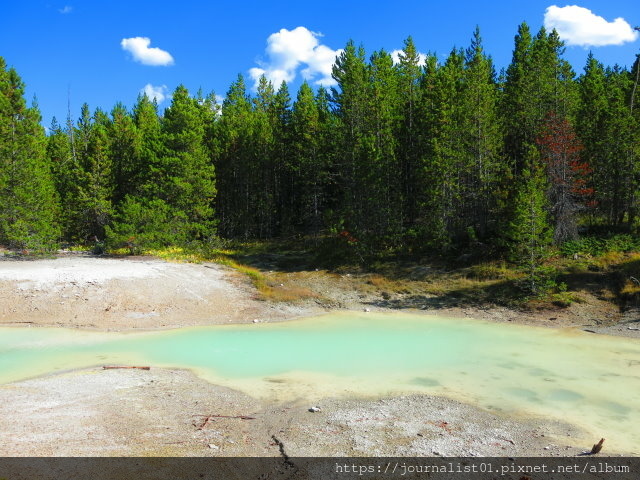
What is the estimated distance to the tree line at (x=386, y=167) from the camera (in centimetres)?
3041

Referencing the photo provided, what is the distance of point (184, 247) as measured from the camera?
117 ft

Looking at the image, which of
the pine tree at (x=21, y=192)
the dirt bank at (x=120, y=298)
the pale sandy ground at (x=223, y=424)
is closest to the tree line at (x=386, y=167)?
the pine tree at (x=21, y=192)

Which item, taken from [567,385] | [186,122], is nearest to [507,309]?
[567,385]

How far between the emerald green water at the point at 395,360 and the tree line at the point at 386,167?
7959 millimetres

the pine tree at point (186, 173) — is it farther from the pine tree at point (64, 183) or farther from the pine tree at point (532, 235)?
the pine tree at point (532, 235)

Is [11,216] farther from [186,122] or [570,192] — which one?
[570,192]

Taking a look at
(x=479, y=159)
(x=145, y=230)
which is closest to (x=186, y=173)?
(x=145, y=230)

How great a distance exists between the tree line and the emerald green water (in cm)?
796

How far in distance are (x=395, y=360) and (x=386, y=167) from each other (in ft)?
69.4

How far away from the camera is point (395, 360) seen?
15.8 metres

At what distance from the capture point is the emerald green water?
1181 cm

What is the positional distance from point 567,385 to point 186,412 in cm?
1079

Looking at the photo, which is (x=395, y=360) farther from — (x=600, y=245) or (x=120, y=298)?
(x=600, y=245)

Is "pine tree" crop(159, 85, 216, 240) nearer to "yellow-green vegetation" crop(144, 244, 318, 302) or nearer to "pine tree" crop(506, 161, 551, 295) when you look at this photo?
"yellow-green vegetation" crop(144, 244, 318, 302)
